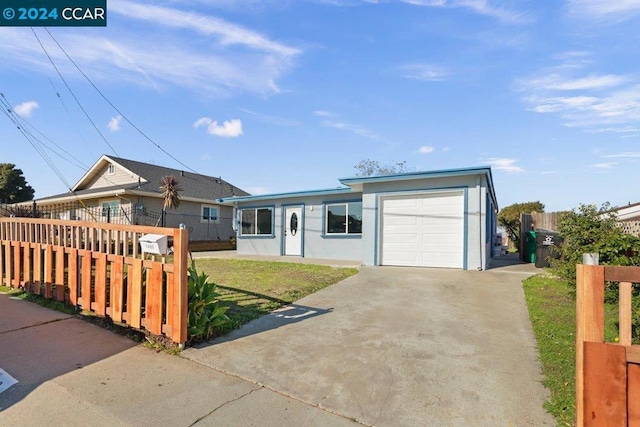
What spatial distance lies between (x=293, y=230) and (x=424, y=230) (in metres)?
5.97

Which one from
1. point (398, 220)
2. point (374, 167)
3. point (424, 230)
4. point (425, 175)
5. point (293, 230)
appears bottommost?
point (293, 230)

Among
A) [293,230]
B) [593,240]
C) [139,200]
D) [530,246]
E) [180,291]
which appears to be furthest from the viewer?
[139,200]

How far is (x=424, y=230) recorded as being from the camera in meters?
10.3

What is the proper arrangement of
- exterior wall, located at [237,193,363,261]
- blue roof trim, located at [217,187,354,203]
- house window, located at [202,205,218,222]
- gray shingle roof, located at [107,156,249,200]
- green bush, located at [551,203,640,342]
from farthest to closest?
house window, located at [202,205,218,222] < gray shingle roof, located at [107,156,249,200] < exterior wall, located at [237,193,363,261] < blue roof trim, located at [217,187,354,203] < green bush, located at [551,203,640,342]

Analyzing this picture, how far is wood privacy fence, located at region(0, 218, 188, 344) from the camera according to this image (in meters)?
3.77

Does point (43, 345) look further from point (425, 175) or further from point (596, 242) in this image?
point (425, 175)

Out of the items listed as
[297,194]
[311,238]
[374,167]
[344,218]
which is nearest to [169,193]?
[297,194]

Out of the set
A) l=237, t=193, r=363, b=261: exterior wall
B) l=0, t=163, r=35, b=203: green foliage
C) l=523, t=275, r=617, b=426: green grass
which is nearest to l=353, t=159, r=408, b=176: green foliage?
l=237, t=193, r=363, b=261: exterior wall

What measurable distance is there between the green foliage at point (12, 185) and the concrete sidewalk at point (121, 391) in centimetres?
4040

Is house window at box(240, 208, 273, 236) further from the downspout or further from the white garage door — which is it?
the downspout

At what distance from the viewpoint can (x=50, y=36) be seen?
31.2 ft

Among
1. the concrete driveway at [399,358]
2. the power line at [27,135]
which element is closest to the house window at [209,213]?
the power line at [27,135]

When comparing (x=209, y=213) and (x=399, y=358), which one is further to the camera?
(x=209, y=213)

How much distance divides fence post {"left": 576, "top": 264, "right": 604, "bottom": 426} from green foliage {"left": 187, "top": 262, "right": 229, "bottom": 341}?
3.55m
